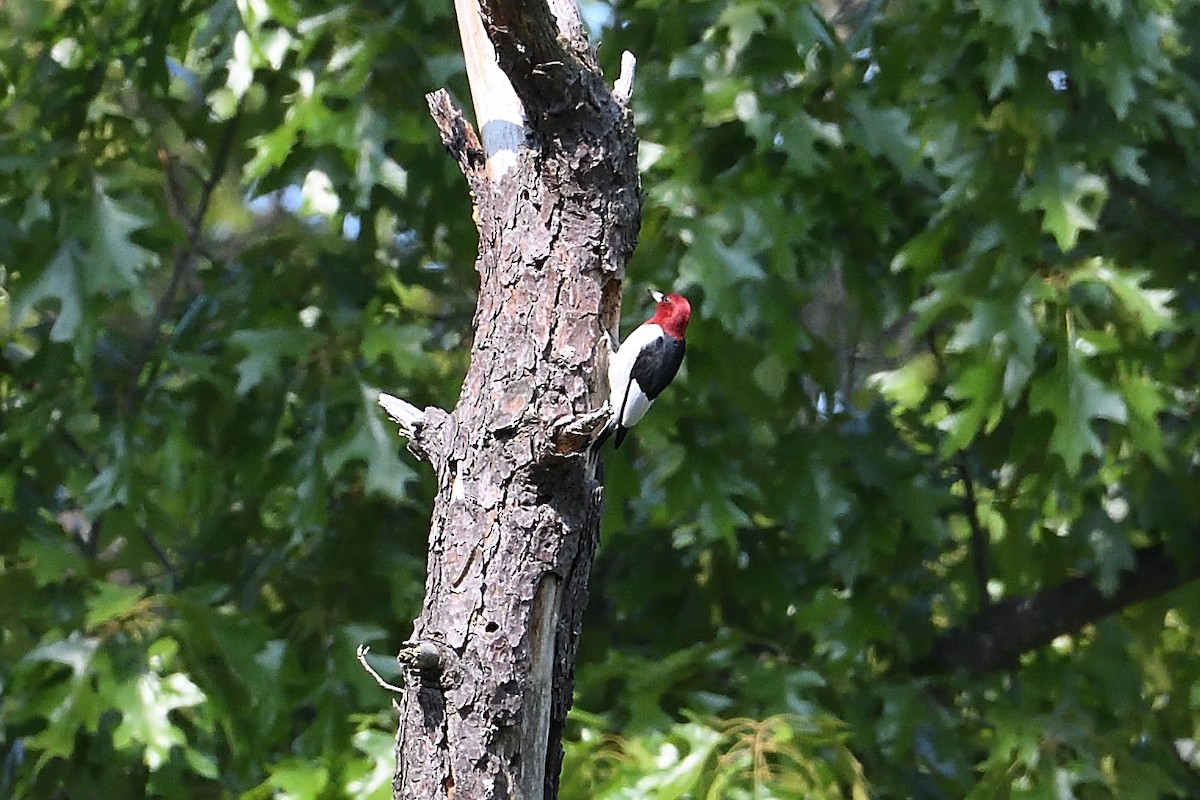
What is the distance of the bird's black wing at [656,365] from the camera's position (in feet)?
7.16

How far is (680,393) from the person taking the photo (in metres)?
2.96

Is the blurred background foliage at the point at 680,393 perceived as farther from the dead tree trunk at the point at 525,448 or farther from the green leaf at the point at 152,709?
the dead tree trunk at the point at 525,448

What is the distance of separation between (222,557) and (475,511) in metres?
2.23

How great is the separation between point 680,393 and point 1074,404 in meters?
0.82

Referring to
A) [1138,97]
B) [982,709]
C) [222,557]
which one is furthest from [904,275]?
[222,557]

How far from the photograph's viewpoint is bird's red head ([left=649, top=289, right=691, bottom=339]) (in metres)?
2.51

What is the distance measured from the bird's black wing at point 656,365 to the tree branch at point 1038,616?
183 cm

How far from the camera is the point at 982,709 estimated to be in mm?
3445

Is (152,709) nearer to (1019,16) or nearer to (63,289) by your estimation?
(63,289)

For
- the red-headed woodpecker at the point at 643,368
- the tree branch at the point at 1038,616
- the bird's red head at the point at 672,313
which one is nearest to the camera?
the red-headed woodpecker at the point at 643,368

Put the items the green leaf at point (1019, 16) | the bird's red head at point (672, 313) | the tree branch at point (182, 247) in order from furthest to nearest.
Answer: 1. the tree branch at point (182, 247)
2. the green leaf at point (1019, 16)
3. the bird's red head at point (672, 313)

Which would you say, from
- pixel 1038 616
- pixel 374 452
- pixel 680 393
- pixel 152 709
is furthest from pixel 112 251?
pixel 1038 616

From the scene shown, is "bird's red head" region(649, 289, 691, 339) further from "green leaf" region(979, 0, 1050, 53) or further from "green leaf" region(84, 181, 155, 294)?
"green leaf" region(84, 181, 155, 294)

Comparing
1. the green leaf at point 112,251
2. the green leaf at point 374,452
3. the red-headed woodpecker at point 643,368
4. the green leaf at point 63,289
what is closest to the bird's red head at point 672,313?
the red-headed woodpecker at point 643,368
